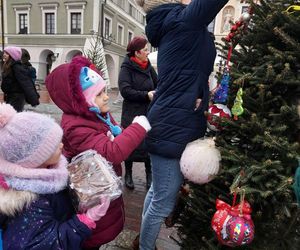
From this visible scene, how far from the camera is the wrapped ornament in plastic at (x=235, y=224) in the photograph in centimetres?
154

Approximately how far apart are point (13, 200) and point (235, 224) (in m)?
1.03

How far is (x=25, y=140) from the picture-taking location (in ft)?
4.72

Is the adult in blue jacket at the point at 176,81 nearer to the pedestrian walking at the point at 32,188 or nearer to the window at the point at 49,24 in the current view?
the pedestrian walking at the point at 32,188

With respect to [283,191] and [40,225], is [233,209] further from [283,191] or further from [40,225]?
[40,225]

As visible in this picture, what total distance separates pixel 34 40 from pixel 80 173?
33.8 metres

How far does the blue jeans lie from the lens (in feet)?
6.79

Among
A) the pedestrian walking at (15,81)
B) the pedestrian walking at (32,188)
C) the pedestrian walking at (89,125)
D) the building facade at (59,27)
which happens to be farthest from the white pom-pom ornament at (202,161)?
the building facade at (59,27)

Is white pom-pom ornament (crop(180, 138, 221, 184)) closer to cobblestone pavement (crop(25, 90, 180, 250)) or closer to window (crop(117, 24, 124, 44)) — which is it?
cobblestone pavement (crop(25, 90, 180, 250))

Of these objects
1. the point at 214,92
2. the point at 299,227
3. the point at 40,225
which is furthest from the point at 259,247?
the point at 40,225

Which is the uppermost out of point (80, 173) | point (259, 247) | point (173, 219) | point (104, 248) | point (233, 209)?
point (80, 173)

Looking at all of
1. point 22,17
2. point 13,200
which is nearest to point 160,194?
point 13,200

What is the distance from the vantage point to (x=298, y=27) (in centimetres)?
163

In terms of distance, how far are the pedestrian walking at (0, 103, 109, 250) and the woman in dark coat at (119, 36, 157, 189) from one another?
7.35 ft

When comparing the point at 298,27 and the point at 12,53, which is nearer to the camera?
the point at 298,27
